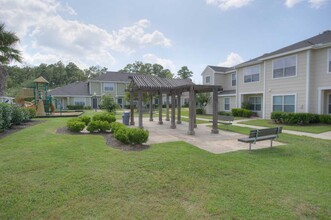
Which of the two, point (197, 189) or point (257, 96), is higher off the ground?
point (257, 96)

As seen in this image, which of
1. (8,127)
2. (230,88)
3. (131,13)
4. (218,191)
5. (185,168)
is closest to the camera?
(218,191)

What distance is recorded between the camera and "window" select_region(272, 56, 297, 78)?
16109 millimetres

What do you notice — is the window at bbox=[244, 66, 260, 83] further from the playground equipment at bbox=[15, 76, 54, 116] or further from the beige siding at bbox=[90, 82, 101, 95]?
the beige siding at bbox=[90, 82, 101, 95]

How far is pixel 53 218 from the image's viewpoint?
3.00m

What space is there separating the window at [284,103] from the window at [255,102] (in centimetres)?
294

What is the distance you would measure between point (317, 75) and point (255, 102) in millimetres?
7144

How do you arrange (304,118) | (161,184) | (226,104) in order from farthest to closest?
(226,104) → (304,118) → (161,184)

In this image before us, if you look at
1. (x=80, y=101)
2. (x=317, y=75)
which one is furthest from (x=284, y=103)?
(x=80, y=101)

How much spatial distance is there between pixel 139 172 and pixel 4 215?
2.50 meters

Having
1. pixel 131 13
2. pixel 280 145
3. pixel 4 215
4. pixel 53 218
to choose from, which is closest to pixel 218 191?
pixel 53 218

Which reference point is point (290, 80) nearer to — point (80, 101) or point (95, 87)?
point (95, 87)

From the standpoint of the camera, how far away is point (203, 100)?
26.6 m

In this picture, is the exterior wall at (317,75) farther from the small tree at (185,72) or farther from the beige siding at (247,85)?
the small tree at (185,72)

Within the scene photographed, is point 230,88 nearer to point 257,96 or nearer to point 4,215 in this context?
point 257,96
